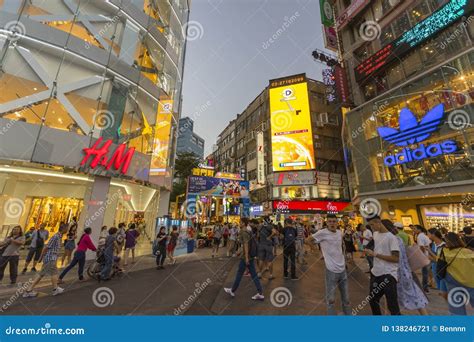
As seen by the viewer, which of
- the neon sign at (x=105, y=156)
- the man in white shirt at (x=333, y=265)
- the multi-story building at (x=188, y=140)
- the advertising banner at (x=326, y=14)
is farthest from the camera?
the multi-story building at (x=188, y=140)

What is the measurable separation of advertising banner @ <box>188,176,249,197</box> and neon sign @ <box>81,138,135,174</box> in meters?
7.73

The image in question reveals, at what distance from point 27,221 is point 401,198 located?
28698 mm

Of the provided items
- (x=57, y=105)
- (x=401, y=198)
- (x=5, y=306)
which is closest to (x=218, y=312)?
(x=5, y=306)

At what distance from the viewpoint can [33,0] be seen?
11.4 metres

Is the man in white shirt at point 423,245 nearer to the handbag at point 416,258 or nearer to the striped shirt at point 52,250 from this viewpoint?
the handbag at point 416,258

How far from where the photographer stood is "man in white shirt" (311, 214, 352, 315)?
3.82 m

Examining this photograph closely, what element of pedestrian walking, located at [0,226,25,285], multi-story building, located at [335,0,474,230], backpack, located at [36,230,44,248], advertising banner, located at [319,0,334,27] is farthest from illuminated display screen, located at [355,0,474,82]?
backpack, located at [36,230,44,248]

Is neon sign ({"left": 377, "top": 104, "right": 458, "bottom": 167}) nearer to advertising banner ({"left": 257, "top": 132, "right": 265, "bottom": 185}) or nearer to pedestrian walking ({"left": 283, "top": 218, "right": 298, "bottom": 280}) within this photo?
pedestrian walking ({"left": 283, "top": 218, "right": 298, "bottom": 280})

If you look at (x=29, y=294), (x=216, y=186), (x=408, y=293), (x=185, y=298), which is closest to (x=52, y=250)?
(x=29, y=294)

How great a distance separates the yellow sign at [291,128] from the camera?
94.7 ft

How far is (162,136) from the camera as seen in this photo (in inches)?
651

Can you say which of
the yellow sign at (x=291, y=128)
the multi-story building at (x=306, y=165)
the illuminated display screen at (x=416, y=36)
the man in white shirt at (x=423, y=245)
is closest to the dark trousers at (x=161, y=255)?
the man in white shirt at (x=423, y=245)

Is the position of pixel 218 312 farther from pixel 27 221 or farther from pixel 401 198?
pixel 401 198

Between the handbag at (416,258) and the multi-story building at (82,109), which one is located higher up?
the multi-story building at (82,109)
